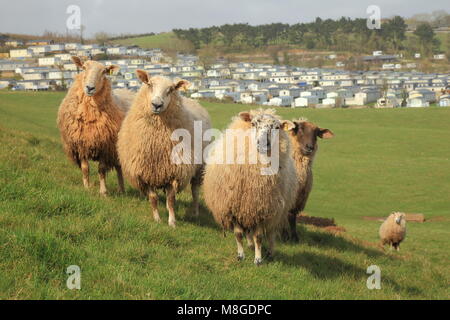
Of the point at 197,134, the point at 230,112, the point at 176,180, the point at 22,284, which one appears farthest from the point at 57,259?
the point at 230,112

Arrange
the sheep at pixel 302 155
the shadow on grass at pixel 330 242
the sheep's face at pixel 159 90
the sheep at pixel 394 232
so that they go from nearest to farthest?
the sheep's face at pixel 159 90 → the sheep at pixel 302 155 → the shadow on grass at pixel 330 242 → the sheep at pixel 394 232

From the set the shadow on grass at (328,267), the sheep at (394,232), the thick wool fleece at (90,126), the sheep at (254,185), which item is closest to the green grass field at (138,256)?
the shadow on grass at (328,267)

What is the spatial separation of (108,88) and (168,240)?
456 cm

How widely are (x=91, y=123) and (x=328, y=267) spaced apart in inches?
224

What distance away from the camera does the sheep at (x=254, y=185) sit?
8258 mm

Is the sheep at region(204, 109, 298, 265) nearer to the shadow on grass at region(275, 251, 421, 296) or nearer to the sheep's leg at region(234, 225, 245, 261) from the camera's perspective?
the sheep's leg at region(234, 225, 245, 261)

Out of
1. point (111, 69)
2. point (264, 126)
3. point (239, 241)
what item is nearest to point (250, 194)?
point (239, 241)

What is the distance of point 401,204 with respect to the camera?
3241 cm

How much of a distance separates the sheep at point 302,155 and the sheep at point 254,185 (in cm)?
291

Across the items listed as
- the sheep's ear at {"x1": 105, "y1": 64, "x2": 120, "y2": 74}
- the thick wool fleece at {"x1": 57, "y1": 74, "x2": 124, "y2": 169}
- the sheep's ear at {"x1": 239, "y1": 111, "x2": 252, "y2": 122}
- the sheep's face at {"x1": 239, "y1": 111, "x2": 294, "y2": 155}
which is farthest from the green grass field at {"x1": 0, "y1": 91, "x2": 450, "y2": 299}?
the sheep's ear at {"x1": 105, "y1": 64, "x2": 120, "y2": 74}

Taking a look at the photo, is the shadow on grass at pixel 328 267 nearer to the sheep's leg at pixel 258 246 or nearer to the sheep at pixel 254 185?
the sheep's leg at pixel 258 246

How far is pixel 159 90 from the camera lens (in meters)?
9.73

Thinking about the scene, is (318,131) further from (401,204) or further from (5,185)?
(401,204)

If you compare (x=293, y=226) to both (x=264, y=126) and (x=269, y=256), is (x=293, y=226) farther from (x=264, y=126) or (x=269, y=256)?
(x=264, y=126)
